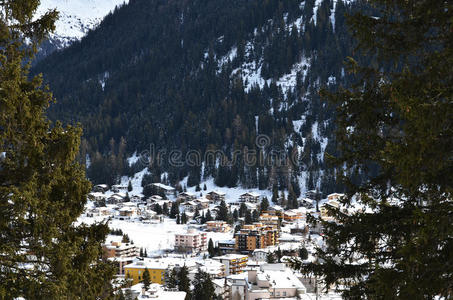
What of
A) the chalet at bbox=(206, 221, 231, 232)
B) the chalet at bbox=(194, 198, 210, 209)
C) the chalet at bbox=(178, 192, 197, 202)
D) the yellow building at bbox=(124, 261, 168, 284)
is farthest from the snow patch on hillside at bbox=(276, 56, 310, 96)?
the yellow building at bbox=(124, 261, 168, 284)

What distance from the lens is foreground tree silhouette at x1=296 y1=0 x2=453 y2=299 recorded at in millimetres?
4207

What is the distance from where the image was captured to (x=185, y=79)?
520 feet

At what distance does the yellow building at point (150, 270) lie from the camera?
48.2 m

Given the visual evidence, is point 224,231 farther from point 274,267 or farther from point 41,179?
point 41,179

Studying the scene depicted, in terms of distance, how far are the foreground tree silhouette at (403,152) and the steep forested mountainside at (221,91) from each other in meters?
96.3

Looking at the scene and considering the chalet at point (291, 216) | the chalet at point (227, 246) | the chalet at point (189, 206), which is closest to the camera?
the chalet at point (227, 246)

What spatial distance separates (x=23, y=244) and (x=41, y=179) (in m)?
0.82

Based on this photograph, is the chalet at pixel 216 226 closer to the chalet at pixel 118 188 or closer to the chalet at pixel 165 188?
the chalet at pixel 165 188

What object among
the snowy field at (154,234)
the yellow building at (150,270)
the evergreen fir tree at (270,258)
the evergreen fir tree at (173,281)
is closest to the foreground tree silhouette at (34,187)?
the evergreen fir tree at (173,281)

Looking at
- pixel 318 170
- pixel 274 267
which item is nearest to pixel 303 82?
pixel 318 170

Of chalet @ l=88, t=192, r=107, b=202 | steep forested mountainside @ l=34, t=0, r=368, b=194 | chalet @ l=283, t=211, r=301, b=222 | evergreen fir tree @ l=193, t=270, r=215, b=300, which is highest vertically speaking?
steep forested mountainside @ l=34, t=0, r=368, b=194

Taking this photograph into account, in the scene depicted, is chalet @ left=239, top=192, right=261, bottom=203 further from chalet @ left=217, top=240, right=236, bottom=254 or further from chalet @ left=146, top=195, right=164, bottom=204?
chalet @ left=217, top=240, right=236, bottom=254

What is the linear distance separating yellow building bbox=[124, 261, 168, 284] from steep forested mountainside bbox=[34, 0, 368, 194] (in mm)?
56439

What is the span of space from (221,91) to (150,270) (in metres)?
101
